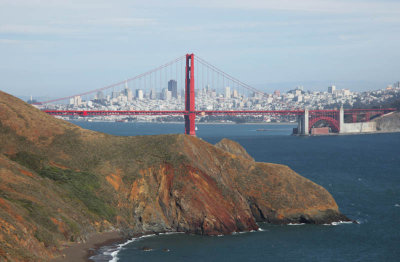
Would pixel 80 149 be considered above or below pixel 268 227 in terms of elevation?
above

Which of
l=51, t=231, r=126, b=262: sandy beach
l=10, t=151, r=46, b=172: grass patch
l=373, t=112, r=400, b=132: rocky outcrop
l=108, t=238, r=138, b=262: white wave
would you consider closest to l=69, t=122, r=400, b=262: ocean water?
l=108, t=238, r=138, b=262: white wave

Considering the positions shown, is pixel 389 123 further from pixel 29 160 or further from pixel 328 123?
pixel 29 160

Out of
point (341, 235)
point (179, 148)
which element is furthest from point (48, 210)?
point (341, 235)

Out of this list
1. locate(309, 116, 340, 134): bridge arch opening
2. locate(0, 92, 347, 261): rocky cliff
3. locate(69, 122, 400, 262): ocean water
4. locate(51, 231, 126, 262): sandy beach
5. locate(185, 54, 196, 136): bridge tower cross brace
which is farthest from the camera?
locate(309, 116, 340, 134): bridge arch opening

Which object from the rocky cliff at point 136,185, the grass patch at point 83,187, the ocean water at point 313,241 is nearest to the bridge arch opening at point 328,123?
the ocean water at point 313,241

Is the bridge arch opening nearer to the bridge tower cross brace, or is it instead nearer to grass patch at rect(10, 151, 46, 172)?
the bridge tower cross brace

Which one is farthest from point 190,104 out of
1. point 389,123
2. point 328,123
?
point 389,123

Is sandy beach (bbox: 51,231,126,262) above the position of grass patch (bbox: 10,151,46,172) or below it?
below

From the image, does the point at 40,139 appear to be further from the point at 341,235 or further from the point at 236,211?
the point at 341,235
